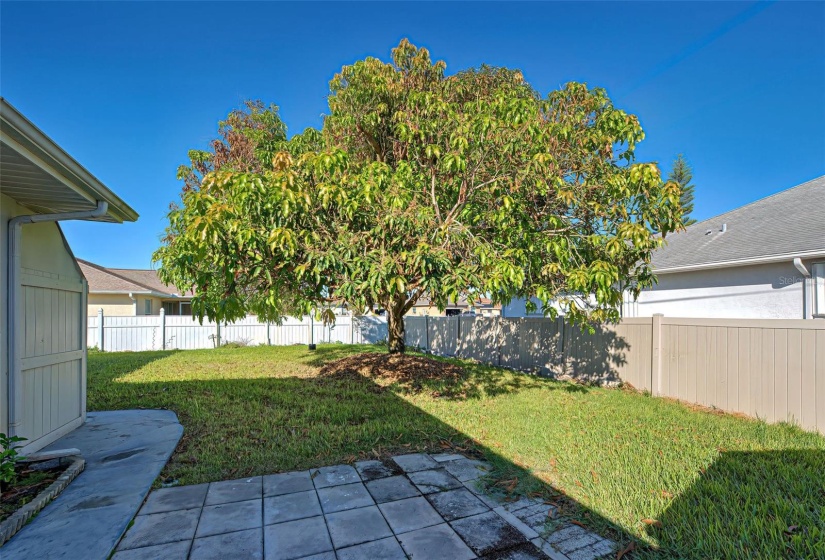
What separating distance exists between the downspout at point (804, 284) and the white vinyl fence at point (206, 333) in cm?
1139

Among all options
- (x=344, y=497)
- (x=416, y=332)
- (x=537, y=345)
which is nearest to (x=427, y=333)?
(x=416, y=332)

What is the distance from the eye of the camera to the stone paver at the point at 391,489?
3207 millimetres

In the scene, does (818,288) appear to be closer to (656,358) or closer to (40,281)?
(656,358)

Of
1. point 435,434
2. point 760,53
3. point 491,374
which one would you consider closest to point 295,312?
point 435,434

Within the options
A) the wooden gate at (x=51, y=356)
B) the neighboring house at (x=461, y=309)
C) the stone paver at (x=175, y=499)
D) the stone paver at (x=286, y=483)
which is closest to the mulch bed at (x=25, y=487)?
the wooden gate at (x=51, y=356)

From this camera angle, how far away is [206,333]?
563 inches

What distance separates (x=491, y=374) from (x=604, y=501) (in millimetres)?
5817

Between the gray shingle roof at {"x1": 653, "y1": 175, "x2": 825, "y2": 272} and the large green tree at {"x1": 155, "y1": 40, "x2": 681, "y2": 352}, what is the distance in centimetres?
434

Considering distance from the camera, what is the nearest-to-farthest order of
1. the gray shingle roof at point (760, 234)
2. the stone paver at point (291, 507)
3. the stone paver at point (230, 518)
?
Result: the stone paver at point (230, 518) < the stone paver at point (291, 507) < the gray shingle roof at point (760, 234)

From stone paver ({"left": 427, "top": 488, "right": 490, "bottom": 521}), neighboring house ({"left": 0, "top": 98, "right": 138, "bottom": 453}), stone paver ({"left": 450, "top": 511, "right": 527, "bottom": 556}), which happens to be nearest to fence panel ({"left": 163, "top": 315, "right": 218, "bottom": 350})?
neighboring house ({"left": 0, "top": 98, "right": 138, "bottom": 453})

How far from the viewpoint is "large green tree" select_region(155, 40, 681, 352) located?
14.7 ft

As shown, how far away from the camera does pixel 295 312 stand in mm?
4930

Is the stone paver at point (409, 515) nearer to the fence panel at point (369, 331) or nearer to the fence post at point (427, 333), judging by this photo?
the fence post at point (427, 333)

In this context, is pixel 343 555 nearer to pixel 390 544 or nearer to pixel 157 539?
pixel 390 544
